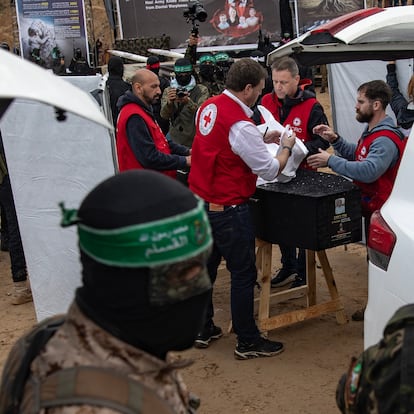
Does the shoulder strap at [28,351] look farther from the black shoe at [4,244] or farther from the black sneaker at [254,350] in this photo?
the black shoe at [4,244]

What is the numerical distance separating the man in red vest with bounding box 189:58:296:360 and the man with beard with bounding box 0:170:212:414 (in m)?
2.89

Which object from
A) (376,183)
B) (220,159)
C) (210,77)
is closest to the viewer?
(220,159)

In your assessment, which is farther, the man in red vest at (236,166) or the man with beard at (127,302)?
the man in red vest at (236,166)

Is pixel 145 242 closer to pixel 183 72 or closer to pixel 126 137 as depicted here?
pixel 126 137

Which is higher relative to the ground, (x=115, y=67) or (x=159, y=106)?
(x=115, y=67)

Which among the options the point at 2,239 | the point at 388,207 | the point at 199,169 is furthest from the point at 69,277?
the point at 2,239

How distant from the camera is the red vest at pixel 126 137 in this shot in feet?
17.2

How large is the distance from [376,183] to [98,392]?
152 inches

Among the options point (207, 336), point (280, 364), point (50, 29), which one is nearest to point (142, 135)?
point (207, 336)

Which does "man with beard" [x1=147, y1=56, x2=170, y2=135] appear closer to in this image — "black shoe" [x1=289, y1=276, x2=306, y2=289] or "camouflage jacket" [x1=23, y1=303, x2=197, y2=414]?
"black shoe" [x1=289, y1=276, x2=306, y2=289]

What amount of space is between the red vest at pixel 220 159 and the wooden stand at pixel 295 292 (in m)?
0.82

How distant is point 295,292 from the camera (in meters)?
5.82

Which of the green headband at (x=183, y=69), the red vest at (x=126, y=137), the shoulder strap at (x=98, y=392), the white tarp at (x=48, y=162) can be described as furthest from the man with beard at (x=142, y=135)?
the shoulder strap at (x=98, y=392)

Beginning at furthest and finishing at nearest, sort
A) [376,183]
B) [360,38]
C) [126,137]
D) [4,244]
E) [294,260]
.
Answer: [4,244] < [294,260] < [126,137] < [360,38] < [376,183]
